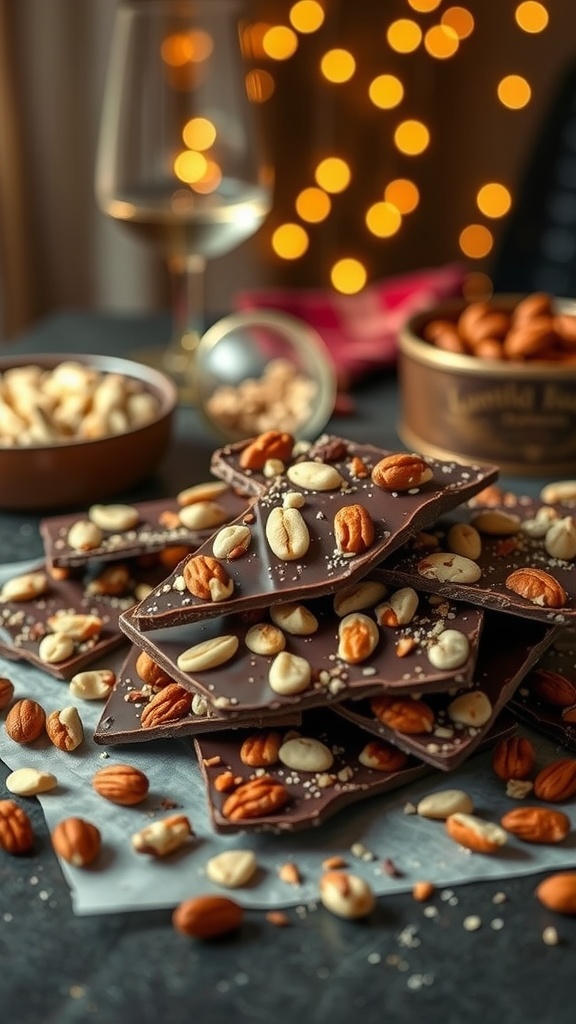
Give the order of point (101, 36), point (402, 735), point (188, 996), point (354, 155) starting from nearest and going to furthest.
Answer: point (188, 996)
point (402, 735)
point (101, 36)
point (354, 155)

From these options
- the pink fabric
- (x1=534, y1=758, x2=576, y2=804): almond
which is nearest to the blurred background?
the pink fabric

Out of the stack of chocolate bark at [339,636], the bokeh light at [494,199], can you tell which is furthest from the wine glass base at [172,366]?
the bokeh light at [494,199]

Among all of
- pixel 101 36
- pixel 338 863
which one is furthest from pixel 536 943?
pixel 101 36

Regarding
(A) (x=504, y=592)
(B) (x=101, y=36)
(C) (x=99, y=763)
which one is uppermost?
(B) (x=101, y=36)

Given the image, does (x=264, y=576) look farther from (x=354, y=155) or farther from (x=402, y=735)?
(x=354, y=155)

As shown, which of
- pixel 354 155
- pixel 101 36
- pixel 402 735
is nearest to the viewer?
pixel 402 735

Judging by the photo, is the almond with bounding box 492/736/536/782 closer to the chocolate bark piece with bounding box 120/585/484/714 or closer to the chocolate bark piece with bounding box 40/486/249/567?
the chocolate bark piece with bounding box 120/585/484/714

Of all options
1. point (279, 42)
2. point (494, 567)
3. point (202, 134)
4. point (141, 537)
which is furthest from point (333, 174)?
point (494, 567)

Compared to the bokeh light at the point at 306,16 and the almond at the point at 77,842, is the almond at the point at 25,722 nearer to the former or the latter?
the almond at the point at 77,842
